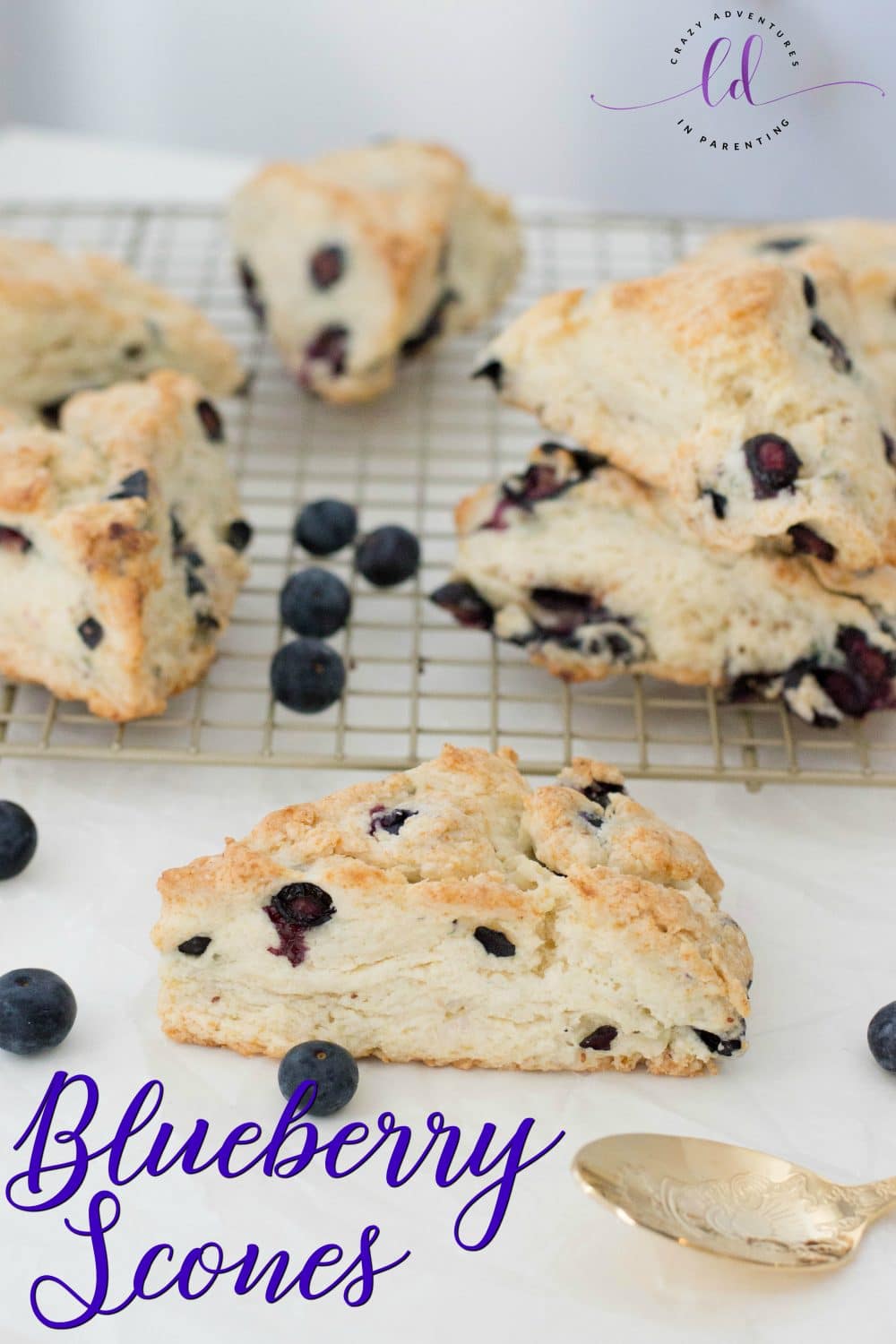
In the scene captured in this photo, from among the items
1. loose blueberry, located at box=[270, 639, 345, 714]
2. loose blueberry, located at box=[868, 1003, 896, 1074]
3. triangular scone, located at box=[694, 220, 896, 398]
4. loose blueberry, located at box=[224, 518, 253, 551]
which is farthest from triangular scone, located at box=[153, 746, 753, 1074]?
triangular scone, located at box=[694, 220, 896, 398]

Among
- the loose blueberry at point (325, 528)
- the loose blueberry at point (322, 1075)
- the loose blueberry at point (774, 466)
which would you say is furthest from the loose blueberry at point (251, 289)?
the loose blueberry at point (322, 1075)

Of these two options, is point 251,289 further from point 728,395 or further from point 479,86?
point 479,86

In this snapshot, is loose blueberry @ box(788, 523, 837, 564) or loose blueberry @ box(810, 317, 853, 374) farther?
loose blueberry @ box(810, 317, 853, 374)

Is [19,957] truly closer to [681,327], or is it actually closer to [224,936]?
[224,936]

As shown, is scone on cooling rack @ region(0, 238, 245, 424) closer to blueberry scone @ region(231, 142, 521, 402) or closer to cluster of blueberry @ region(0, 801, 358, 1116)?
blueberry scone @ region(231, 142, 521, 402)

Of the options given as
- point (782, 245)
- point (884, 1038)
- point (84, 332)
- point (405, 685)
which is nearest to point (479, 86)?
point (782, 245)

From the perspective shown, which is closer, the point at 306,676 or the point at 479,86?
the point at 306,676
